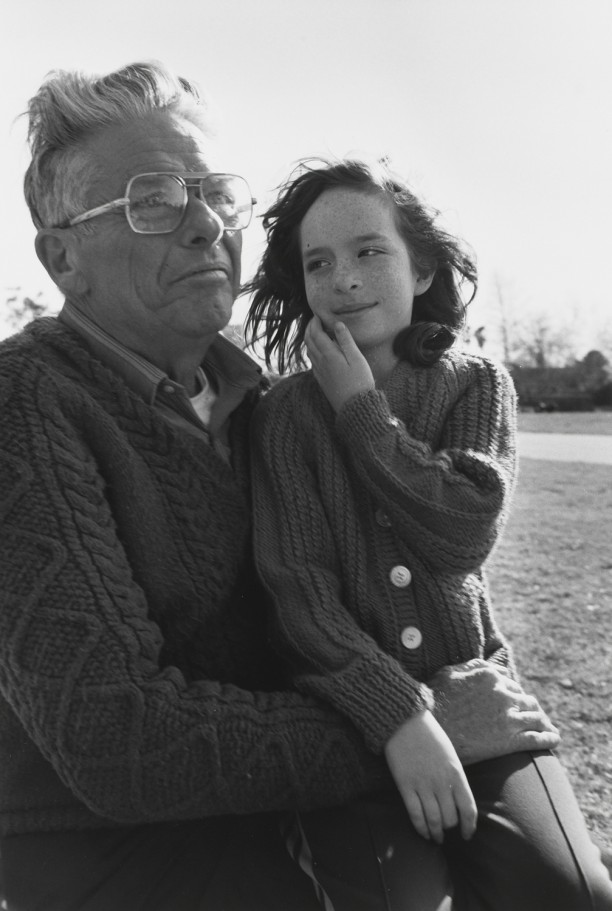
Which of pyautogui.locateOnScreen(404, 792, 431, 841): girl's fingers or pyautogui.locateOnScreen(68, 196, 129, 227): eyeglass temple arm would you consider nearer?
pyautogui.locateOnScreen(404, 792, 431, 841): girl's fingers

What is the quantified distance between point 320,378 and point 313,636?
0.72 m

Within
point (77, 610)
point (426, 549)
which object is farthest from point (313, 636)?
point (77, 610)

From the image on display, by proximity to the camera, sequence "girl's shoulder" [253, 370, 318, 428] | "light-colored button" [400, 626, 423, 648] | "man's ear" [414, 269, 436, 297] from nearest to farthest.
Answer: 1. "light-colored button" [400, 626, 423, 648]
2. "girl's shoulder" [253, 370, 318, 428]
3. "man's ear" [414, 269, 436, 297]

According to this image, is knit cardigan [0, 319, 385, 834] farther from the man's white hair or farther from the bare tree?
the bare tree

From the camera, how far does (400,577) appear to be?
2.11 metres

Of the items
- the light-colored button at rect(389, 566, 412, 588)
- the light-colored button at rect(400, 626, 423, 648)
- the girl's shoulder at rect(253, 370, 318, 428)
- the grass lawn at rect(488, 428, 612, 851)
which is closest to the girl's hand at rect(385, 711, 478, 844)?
the light-colored button at rect(400, 626, 423, 648)

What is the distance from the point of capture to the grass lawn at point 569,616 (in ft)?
12.0

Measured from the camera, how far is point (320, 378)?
233 centimetres

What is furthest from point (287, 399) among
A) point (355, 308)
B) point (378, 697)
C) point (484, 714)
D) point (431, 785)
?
point (431, 785)

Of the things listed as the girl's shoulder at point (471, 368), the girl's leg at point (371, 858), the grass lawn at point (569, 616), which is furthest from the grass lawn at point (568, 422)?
the girl's leg at point (371, 858)

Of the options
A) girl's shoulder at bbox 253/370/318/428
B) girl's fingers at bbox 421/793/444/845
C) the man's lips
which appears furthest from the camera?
girl's shoulder at bbox 253/370/318/428

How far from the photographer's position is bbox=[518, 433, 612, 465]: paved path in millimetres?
14844

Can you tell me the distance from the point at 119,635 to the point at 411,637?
73 centimetres

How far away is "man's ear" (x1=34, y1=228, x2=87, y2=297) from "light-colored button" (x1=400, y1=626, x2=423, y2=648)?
4.01 feet
